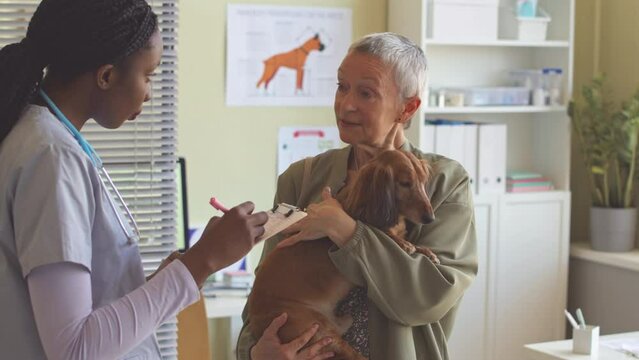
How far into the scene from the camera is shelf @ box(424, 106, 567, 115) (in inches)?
172

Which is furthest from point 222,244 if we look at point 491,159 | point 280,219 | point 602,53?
point 602,53

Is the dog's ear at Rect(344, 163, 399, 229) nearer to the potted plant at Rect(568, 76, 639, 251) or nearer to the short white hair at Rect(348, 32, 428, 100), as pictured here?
the short white hair at Rect(348, 32, 428, 100)

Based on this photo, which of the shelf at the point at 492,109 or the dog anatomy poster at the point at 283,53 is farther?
the shelf at the point at 492,109

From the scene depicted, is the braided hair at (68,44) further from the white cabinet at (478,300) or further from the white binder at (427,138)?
the white cabinet at (478,300)

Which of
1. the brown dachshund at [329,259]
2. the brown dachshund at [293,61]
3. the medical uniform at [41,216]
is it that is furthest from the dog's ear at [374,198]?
the brown dachshund at [293,61]

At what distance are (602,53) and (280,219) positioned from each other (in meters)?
3.73

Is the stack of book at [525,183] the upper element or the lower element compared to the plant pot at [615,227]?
upper

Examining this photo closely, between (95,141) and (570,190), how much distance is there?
2.74 metres

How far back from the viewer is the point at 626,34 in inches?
185

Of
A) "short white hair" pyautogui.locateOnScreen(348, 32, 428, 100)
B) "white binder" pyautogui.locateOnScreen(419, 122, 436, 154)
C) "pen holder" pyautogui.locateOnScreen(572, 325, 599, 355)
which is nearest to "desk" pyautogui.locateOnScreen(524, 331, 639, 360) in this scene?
"pen holder" pyautogui.locateOnScreen(572, 325, 599, 355)

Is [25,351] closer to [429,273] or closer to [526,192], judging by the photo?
[429,273]

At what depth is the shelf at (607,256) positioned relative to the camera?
436cm

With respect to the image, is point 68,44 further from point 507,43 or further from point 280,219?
point 507,43

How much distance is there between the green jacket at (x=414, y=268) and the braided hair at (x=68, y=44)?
556mm
